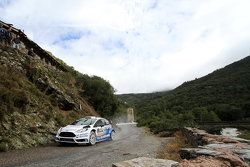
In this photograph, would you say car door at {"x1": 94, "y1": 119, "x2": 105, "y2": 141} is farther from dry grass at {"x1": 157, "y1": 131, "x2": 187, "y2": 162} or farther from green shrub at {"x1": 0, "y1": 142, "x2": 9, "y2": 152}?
green shrub at {"x1": 0, "y1": 142, "x2": 9, "y2": 152}

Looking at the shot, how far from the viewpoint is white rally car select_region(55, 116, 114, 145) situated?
782 inches

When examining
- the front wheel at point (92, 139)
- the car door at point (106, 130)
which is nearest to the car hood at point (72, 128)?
the front wheel at point (92, 139)

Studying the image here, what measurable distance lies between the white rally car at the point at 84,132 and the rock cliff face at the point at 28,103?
4.13ft

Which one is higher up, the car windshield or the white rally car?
the car windshield

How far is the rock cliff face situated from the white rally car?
1.26 metres

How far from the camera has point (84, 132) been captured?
2038cm

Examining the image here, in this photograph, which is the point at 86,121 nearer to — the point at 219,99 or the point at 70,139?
the point at 70,139

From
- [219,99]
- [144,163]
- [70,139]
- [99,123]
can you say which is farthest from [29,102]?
[219,99]

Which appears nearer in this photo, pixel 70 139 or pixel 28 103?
pixel 70 139

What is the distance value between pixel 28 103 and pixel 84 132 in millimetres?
3875

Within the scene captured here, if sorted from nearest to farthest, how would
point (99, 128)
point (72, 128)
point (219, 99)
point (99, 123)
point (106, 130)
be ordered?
point (72, 128)
point (99, 128)
point (99, 123)
point (106, 130)
point (219, 99)

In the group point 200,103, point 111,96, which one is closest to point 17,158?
point 111,96

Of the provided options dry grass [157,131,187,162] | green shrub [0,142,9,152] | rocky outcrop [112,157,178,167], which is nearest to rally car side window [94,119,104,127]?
dry grass [157,131,187,162]

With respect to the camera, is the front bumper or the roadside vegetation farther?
the front bumper
